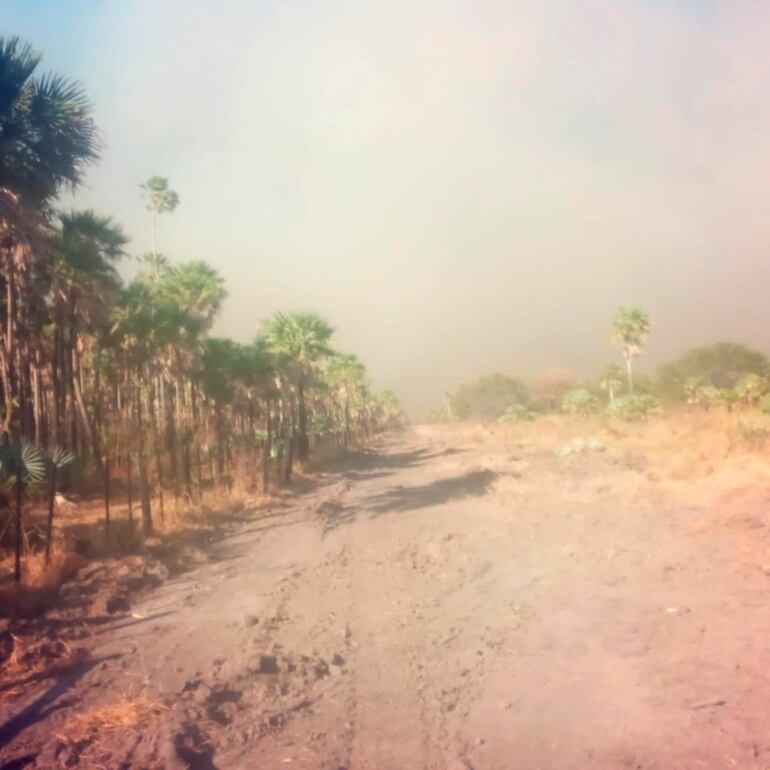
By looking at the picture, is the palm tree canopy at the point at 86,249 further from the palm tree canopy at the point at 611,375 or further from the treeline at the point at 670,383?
the palm tree canopy at the point at 611,375

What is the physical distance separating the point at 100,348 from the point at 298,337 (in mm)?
19164

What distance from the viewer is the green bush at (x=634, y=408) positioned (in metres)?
57.7

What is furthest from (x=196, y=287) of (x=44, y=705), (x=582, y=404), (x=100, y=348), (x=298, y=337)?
(x=582, y=404)

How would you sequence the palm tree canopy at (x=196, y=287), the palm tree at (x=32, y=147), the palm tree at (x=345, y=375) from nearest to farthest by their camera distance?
the palm tree at (x=32, y=147)
the palm tree canopy at (x=196, y=287)
the palm tree at (x=345, y=375)

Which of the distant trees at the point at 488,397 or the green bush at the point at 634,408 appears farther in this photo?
the distant trees at the point at 488,397

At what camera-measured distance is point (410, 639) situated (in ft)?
32.7

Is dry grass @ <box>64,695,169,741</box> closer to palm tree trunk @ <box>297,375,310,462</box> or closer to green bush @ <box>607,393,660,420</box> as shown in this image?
palm tree trunk @ <box>297,375,310,462</box>

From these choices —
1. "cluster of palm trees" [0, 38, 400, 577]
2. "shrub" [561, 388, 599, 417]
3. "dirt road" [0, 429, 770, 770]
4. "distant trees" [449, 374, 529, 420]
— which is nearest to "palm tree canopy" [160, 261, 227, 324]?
"cluster of palm trees" [0, 38, 400, 577]

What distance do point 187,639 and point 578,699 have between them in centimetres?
551

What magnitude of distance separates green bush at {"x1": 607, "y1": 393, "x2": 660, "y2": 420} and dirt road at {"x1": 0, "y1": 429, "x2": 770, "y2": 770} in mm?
41323

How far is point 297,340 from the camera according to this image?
4184 centimetres

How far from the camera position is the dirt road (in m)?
6.60

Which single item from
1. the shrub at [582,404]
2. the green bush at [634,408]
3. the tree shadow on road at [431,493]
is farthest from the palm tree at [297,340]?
the shrub at [582,404]

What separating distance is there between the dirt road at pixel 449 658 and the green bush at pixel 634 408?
136ft
